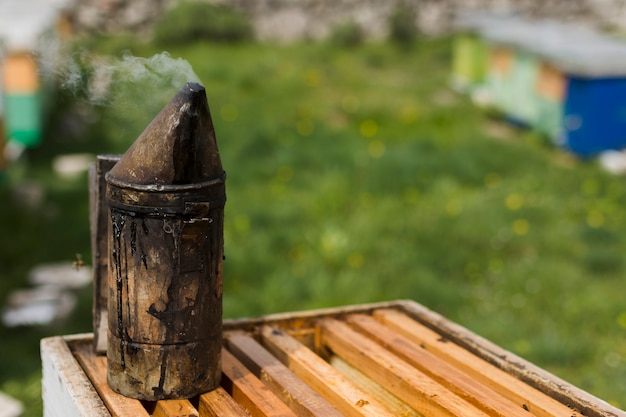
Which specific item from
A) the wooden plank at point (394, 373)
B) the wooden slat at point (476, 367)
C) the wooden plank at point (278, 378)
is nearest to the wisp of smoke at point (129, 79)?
the wooden plank at point (278, 378)

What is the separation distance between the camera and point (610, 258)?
5.32 meters

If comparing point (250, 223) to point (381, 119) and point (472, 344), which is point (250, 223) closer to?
point (381, 119)

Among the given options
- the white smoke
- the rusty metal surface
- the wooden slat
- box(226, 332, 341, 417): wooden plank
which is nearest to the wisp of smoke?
the white smoke

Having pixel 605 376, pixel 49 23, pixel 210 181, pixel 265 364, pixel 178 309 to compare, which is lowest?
pixel 605 376

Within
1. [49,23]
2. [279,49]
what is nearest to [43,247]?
[49,23]

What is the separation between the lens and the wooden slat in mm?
2197

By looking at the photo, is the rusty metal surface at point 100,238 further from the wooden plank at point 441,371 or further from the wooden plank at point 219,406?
the wooden plank at point 441,371

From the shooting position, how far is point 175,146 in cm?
210

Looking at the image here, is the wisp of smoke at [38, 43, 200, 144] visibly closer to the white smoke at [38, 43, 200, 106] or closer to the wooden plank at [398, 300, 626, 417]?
the white smoke at [38, 43, 200, 106]

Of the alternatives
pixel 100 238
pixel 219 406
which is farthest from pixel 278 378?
pixel 100 238

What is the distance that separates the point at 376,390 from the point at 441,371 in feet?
0.72

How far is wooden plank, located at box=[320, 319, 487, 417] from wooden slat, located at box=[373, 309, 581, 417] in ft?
0.50

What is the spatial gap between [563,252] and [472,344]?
3.15 metres

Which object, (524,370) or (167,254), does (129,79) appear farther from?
(524,370)
